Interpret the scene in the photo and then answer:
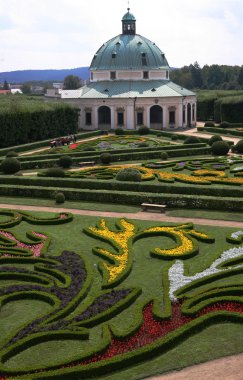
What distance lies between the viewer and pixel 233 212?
2566 cm

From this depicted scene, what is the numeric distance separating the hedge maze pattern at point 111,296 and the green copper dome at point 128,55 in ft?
189

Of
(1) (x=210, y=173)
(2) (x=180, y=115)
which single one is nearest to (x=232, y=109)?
(2) (x=180, y=115)

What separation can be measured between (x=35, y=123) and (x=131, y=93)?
751 inches

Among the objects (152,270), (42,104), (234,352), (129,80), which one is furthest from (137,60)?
(234,352)

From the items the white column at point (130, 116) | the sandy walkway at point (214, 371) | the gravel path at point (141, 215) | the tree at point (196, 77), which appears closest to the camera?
the sandy walkway at point (214, 371)

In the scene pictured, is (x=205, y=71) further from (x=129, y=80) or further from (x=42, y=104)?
(x=42, y=104)

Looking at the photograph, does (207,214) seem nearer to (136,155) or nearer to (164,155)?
(164,155)

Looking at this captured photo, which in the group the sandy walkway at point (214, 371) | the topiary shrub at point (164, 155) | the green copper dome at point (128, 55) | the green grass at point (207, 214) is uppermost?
the green copper dome at point (128, 55)

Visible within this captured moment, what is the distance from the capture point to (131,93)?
71562 mm

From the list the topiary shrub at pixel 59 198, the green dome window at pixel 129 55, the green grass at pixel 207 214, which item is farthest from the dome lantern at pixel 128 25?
the green grass at pixel 207 214

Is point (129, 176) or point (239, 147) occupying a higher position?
point (239, 147)

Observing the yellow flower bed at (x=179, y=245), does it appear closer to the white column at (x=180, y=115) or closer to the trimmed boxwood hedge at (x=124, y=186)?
the trimmed boxwood hedge at (x=124, y=186)

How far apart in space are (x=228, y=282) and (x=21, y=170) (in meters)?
25.7

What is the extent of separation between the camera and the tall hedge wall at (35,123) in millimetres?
52156
